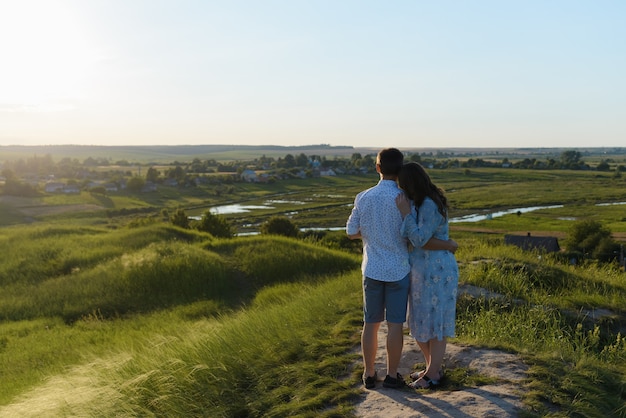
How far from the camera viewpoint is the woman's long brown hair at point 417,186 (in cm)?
445

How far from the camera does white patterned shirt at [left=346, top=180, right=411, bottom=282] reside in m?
4.50

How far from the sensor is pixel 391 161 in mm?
4520

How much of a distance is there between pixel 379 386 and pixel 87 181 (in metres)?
99.7

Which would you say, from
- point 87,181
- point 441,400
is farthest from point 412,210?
point 87,181

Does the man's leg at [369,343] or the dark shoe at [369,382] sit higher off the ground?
the man's leg at [369,343]

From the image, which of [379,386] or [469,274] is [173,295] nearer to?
[469,274]

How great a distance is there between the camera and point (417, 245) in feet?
14.6

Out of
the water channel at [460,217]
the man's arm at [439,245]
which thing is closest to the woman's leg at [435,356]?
the man's arm at [439,245]

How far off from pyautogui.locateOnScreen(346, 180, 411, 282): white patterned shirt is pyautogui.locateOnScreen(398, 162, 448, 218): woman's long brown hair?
3.7 inches

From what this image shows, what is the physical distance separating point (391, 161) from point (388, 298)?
115cm

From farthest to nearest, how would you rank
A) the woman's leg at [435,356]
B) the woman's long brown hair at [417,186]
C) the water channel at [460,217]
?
1. the water channel at [460,217]
2. the woman's leg at [435,356]
3. the woman's long brown hair at [417,186]

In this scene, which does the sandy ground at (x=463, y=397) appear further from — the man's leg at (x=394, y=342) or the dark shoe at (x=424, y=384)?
the man's leg at (x=394, y=342)

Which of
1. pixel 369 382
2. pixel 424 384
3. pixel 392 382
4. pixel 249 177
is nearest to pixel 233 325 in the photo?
pixel 369 382

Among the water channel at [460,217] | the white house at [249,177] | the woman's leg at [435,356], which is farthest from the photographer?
the white house at [249,177]
